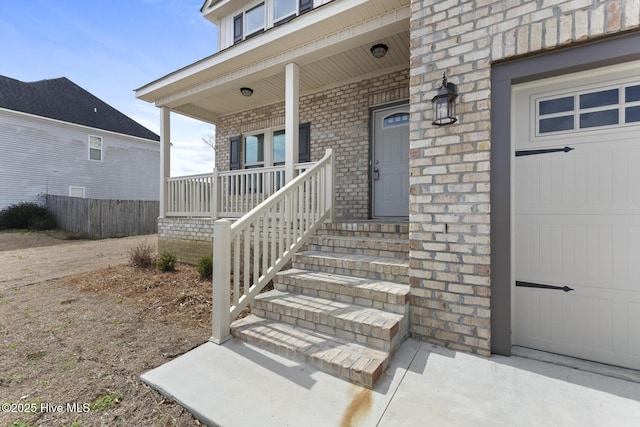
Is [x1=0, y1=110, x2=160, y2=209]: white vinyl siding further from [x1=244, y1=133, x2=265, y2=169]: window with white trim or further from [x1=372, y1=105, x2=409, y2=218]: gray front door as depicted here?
[x1=372, y1=105, x2=409, y2=218]: gray front door

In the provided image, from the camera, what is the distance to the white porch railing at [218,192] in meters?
5.01

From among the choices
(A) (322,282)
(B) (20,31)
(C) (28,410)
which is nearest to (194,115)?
(B) (20,31)

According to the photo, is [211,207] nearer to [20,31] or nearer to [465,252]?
[465,252]

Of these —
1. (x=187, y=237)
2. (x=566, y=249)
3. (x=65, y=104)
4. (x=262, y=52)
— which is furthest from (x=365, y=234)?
(x=65, y=104)

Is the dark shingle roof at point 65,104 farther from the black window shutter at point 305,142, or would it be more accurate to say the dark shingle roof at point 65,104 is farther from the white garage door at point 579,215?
the white garage door at point 579,215

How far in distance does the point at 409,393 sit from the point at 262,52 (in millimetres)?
4803

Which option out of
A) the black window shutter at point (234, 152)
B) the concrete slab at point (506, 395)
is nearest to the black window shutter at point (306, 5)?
the black window shutter at point (234, 152)

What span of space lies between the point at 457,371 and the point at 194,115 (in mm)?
7190

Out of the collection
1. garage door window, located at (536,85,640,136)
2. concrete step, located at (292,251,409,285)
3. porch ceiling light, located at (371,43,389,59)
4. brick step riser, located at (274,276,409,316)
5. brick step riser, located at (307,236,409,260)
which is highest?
porch ceiling light, located at (371,43,389,59)

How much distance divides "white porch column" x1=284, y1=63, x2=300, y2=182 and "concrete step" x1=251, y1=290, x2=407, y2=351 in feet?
7.25

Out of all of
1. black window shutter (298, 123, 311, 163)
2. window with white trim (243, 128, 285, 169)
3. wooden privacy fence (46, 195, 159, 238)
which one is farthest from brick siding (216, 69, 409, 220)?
wooden privacy fence (46, 195, 159, 238)

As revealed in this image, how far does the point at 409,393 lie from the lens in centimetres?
186

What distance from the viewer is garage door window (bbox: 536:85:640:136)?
212 centimetres

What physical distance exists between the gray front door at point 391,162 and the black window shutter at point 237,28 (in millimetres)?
4415
